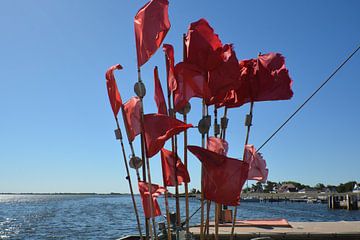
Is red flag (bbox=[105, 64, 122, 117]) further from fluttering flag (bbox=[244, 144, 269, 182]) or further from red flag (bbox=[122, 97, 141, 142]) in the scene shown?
fluttering flag (bbox=[244, 144, 269, 182])

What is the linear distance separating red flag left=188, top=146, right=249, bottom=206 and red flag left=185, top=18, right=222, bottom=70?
58 centimetres

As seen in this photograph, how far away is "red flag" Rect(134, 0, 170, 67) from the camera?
2637 millimetres

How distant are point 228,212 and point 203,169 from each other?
9422 millimetres

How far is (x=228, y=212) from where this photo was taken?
460 inches

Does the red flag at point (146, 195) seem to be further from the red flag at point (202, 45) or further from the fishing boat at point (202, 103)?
the red flag at point (202, 45)

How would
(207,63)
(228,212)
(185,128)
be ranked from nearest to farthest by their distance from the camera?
(185,128), (207,63), (228,212)

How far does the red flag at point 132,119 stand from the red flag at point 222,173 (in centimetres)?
47

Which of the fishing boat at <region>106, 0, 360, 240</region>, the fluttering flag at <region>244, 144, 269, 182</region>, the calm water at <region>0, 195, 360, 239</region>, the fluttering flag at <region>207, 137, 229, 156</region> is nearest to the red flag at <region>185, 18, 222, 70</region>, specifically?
the fishing boat at <region>106, 0, 360, 240</region>

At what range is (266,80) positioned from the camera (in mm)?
2938

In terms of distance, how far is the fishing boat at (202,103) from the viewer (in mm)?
2594

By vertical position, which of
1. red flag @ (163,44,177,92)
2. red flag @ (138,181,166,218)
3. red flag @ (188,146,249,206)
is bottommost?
red flag @ (138,181,166,218)

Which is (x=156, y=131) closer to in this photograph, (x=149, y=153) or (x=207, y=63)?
(x=149, y=153)

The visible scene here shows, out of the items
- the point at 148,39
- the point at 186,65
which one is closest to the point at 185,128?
the point at 186,65

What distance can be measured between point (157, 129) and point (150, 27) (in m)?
0.67
